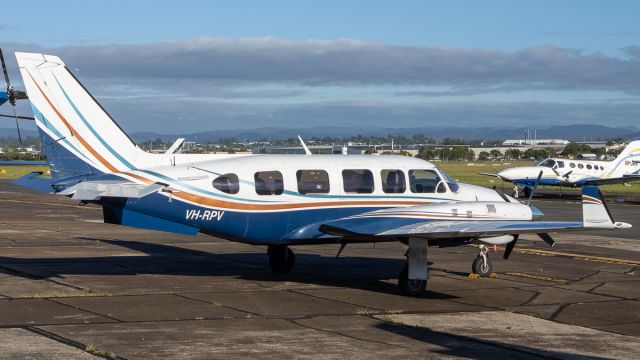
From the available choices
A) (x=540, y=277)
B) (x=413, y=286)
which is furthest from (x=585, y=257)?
(x=413, y=286)

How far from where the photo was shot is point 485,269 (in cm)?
1936

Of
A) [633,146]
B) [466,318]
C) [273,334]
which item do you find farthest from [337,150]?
[633,146]

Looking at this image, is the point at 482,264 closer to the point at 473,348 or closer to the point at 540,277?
the point at 540,277

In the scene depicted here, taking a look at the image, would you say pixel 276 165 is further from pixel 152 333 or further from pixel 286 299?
pixel 152 333

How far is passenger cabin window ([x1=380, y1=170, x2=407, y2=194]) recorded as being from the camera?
18328mm

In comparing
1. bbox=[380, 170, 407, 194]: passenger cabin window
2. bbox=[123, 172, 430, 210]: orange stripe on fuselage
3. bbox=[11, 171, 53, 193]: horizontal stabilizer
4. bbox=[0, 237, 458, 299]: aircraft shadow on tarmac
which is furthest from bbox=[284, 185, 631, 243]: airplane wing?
bbox=[11, 171, 53, 193]: horizontal stabilizer

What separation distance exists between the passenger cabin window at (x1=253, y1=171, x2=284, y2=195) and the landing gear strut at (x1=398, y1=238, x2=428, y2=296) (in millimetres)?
2760

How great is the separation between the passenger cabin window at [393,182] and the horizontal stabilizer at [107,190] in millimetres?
4561

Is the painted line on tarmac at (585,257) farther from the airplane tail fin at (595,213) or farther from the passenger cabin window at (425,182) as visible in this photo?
the airplane tail fin at (595,213)

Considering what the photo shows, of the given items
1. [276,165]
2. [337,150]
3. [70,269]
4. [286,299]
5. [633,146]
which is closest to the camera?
[286,299]

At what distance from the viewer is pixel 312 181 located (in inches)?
700

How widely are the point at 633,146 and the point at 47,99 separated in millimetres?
44710

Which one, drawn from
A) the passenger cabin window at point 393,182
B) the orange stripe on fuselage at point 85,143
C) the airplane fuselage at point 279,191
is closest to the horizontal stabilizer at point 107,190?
the airplane fuselage at point 279,191

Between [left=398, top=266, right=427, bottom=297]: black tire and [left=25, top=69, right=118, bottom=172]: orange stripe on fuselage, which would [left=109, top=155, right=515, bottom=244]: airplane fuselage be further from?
[left=398, top=266, right=427, bottom=297]: black tire
